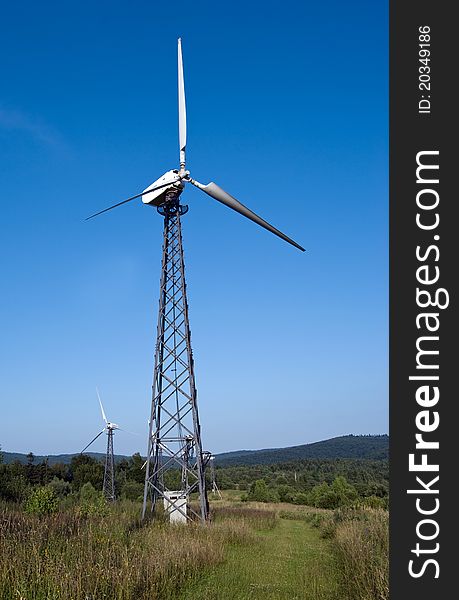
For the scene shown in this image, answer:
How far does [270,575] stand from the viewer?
33.4 feet

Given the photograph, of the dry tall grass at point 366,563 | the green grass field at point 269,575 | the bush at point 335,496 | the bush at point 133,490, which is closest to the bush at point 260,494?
the bush at point 335,496

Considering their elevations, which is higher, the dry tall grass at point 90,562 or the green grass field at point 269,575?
the dry tall grass at point 90,562

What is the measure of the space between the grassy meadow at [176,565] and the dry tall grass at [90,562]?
0.7 inches

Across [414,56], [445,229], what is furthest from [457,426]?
[414,56]

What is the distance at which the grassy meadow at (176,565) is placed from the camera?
6.96 metres

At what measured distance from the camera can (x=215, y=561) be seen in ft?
35.0

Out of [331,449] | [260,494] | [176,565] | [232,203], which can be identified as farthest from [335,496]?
[331,449]

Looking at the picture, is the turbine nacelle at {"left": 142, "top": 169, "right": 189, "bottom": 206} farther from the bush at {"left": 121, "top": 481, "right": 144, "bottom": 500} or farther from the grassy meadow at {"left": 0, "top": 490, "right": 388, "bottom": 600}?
the bush at {"left": 121, "top": 481, "right": 144, "bottom": 500}

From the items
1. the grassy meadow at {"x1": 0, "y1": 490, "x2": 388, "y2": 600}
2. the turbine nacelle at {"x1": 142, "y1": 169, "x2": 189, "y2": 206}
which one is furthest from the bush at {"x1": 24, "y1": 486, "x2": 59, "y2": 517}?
the turbine nacelle at {"x1": 142, "y1": 169, "x2": 189, "y2": 206}

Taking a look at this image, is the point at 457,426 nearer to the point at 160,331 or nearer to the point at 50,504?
the point at 160,331

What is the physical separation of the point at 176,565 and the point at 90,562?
2144 millimetres

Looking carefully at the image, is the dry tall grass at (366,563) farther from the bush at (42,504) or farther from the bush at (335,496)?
the bush at (335,496)

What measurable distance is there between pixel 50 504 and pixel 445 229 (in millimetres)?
16507

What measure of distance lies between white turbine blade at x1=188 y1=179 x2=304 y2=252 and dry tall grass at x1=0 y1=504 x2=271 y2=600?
826 cm
